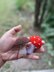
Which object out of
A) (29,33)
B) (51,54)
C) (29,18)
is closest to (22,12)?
(29,18)

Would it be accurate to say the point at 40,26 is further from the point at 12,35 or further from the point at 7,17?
the point at 12,35

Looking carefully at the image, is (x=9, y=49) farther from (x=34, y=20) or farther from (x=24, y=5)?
(x=24, y=5)

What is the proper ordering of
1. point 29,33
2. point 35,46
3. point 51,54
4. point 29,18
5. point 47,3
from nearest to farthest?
point 35,46 → point 51,54 → point 29,33 → point 47,3 → point 29,18

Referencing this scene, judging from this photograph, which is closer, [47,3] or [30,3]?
[47,3]

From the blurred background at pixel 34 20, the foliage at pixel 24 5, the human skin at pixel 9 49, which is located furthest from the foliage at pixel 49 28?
the human skin at pixel 9 49

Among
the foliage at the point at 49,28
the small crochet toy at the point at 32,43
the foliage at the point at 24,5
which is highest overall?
the foliage at the point at 24,5

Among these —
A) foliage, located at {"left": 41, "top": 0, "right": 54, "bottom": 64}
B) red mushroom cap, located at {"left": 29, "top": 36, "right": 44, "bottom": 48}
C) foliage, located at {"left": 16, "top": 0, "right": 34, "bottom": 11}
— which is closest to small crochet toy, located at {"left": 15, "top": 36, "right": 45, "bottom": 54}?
red mushroom cap, located at {"left": 29, "top": 36, "right": 44, "bottom": 48}

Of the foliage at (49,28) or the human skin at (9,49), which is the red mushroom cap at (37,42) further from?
the foliage at (49,28)

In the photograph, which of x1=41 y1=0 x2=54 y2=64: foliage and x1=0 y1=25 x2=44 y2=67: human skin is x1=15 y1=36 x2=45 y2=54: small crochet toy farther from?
x1=41 y1=0 x2=54 y2=64: foliage
